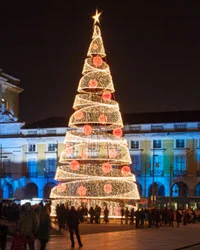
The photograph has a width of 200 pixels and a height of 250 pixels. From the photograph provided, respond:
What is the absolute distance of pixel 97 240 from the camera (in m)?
31.5

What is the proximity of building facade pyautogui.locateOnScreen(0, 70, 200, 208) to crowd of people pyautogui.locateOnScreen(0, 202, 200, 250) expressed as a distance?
20.3 meters

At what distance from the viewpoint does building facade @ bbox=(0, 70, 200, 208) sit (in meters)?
82.6

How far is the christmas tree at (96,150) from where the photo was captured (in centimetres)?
4850

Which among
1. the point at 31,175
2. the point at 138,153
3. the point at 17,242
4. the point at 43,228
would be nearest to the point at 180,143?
the point at 138,153

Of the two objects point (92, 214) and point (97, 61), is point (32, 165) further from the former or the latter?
point (92, 214)

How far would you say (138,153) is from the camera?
85438 mm

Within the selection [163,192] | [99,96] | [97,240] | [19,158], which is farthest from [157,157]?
[97,240]

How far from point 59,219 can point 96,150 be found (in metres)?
10.7

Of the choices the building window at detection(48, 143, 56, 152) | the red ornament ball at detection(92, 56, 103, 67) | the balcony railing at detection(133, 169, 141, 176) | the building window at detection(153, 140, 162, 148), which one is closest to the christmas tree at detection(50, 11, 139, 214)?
the red ornament ball at detection(92, 56, 103, 67)

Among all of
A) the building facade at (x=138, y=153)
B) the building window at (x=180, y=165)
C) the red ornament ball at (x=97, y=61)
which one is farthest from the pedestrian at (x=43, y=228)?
the building window at (x=180, y=165)

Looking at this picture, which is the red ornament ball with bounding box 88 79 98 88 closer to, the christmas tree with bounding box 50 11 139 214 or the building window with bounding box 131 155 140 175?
the christmas tree with bounding box 50 11 139 214

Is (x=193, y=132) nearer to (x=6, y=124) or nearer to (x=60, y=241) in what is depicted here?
(x=6, y=124)

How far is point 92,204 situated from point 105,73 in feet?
30.3

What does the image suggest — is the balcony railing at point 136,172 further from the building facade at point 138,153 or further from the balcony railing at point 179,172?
the balcony railing at point 179,172
